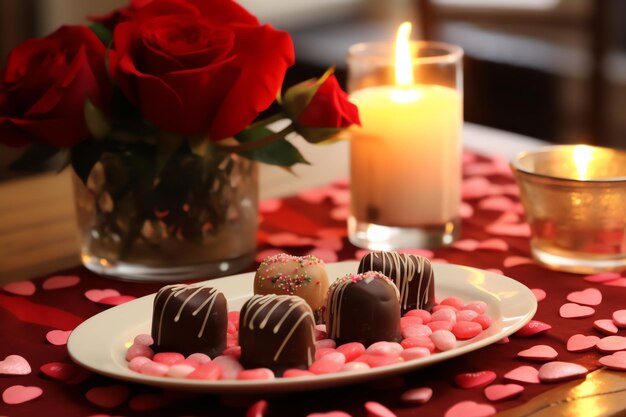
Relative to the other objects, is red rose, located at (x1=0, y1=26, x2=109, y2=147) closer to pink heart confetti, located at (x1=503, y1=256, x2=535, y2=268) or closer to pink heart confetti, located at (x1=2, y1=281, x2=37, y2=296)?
pink heart confetti, located at (x1=2, y1=281, x2=37, y2=296)

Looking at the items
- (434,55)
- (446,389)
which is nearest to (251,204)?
(434,55)

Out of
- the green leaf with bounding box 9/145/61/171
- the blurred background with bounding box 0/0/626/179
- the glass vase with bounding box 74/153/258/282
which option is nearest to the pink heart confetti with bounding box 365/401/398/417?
the glass vase with bounding box 74/153/258/282

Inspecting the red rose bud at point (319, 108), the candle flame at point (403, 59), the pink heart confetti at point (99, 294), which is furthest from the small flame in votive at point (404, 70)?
the pink heart confetti at point (99, 294)

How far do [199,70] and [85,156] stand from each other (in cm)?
15

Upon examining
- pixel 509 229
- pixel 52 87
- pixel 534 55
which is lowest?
pixel 534 55

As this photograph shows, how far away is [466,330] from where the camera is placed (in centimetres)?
71

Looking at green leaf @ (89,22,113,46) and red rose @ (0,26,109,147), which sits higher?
green leaf @ (89,22,113,46)

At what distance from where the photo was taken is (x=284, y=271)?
0.74m

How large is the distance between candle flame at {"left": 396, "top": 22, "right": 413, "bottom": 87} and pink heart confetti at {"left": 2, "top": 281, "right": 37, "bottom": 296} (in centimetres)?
42

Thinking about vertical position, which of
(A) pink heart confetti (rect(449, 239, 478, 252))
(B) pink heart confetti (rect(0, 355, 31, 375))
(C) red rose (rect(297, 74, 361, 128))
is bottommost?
(A) pink heart confetti (rect(449, 239, 478, 252))

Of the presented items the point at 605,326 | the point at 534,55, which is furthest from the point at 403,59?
the point at 534,55

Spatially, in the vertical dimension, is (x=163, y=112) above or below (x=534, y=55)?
above

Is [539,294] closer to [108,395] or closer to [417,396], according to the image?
[417,396]

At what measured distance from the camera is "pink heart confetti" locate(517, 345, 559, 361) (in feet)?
2.30
